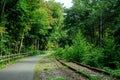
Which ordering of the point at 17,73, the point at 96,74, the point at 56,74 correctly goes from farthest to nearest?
the point at 17,73
the point at 56,74
the point at 96,74

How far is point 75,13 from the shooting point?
5919 centimetres

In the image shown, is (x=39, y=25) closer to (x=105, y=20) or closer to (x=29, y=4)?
(x=29, y=4)

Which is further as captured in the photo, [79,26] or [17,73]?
[79,26]

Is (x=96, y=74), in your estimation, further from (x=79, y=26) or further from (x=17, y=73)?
(x=79, y=26)

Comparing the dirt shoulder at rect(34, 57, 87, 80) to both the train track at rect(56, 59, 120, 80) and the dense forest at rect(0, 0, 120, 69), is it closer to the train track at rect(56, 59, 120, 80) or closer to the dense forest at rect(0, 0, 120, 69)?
the train track at rect(56, 59, 120, 80)

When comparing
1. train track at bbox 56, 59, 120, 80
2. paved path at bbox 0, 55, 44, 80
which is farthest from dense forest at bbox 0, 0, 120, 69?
paved path at bbox 0, 55, 44, 80

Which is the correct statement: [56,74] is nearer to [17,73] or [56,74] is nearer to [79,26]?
[17,73]

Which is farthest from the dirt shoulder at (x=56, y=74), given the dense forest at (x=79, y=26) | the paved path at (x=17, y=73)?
the dense forest at (x=79, y=26)

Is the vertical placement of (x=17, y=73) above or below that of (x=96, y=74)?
below

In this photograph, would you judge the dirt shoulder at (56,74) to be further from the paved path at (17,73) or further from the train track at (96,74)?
the paved path at (17,73)

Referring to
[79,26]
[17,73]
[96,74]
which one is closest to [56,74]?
[17,73]

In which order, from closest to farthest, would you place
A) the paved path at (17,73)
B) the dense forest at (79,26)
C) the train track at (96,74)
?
the train track at (96,74), the paved path at (17,73), the dense forest at (79,26)

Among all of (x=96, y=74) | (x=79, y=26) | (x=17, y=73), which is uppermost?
(x=79, y=26)

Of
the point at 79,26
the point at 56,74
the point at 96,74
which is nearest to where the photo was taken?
the point at 96,74
